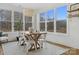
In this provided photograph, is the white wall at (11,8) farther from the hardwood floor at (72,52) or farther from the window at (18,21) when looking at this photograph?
the hardwood floor at (72,52)

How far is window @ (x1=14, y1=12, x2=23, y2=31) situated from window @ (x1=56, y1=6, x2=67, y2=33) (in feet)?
2.24

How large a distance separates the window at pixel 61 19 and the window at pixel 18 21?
0.68 m

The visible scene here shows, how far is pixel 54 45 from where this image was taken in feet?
7.39

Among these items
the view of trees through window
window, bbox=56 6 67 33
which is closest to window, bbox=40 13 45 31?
the view of trees through window

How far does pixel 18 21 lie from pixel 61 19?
2.64 ft

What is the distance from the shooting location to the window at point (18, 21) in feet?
7.40

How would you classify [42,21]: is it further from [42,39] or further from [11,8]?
[11,8]

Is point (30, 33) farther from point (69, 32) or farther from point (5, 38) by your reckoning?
point (69, 32)

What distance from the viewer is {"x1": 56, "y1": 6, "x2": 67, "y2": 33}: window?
7.22 feet

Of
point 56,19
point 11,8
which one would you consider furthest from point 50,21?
point 11,8

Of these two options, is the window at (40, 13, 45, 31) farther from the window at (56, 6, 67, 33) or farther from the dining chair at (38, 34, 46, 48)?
the window at (56, 6, 67, 33)

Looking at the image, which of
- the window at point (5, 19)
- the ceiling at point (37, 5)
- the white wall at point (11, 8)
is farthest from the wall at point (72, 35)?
the window at point (5, 19)

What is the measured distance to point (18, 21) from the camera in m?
2.26

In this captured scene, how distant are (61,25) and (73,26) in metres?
0.23
